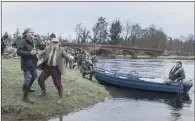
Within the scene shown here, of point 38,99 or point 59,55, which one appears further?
point 38,99

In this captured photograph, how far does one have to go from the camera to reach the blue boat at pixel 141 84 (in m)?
18.7

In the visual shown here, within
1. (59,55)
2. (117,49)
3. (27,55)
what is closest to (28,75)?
(27,55)

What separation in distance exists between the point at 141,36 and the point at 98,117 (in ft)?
361

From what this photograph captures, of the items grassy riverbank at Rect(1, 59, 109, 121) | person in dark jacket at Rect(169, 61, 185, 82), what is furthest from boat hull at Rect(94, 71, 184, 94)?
grassy riverbank at Rect(1, 59, 109, 121)

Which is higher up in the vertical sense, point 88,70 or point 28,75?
point 28,75

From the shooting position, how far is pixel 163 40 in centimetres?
11381

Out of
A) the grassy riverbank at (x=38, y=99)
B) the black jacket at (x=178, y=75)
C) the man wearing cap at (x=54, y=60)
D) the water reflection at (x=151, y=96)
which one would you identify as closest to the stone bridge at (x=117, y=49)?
the black jacket at (x=178, y=75)

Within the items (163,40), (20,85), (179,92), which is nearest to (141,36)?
(163,40)

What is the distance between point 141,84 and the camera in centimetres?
1911

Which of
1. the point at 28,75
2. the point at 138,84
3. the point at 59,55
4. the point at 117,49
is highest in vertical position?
the point at 117,49

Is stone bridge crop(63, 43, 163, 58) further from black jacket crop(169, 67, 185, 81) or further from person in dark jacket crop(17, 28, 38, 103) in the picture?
person in dark jacket crop(17, 28, 38, 103)

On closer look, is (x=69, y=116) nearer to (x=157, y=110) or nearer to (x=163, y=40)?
(x=157, y=110)

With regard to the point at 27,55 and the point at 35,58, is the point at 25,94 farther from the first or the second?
the point at 27,55

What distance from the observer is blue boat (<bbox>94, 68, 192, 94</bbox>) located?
1867cm
